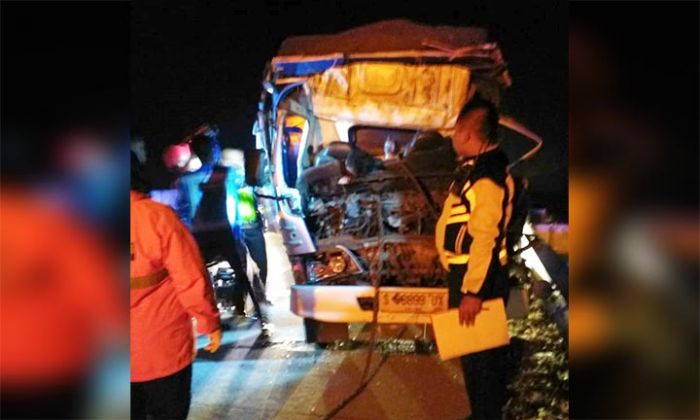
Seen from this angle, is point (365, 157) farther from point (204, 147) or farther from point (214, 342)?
point (214, 342)

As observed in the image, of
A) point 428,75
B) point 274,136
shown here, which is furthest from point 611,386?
point 274,136

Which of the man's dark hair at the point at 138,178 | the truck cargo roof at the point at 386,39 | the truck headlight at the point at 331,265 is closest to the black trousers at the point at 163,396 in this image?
the truck headlight at the point at 331,265

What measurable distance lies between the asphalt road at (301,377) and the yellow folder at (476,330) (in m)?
0.11

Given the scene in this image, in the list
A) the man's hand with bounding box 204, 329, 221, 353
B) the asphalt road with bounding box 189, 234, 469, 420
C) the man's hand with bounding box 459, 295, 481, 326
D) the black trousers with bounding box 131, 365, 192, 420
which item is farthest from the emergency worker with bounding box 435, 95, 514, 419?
the black trousers with bounding box 131, 365, 192, 420

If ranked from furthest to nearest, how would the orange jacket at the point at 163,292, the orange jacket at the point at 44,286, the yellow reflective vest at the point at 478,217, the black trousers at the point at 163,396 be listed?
the black trousers at the point at 163,396
the orange jacket at the point at 163,292
the yellow reflective vest at the point at 478,217
the orange jacket at the point at 44,286

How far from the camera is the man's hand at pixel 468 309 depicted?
259 centimetres

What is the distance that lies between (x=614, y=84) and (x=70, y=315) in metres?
2.60

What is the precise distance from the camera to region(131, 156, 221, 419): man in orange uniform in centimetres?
265

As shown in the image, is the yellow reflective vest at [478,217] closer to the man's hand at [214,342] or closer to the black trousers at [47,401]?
the man's hand at [214,342]

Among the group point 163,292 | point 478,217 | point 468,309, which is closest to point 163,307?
point 163,292

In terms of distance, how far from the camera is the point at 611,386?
2369 mm

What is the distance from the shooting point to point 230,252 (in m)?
2.77

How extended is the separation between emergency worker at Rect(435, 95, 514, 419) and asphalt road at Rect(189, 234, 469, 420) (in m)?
0.26

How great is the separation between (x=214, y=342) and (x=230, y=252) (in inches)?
18.6
